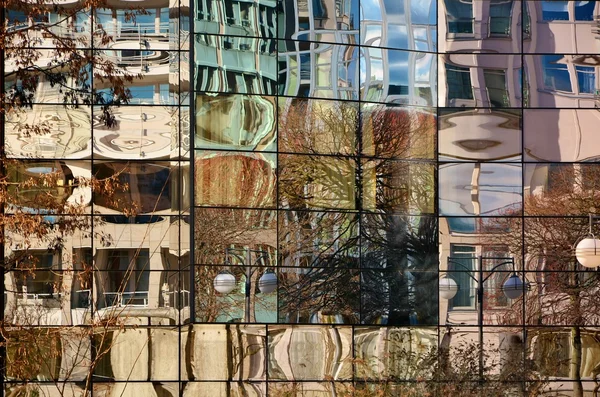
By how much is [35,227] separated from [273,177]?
9.70 m

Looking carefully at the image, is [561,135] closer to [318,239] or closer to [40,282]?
[318,239]

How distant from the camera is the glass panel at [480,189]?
2517cm

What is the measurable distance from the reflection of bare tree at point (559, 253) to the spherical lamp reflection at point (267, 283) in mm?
5472

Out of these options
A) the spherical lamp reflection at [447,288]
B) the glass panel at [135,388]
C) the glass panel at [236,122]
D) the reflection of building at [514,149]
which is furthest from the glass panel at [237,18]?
the glass panel at [135,388]

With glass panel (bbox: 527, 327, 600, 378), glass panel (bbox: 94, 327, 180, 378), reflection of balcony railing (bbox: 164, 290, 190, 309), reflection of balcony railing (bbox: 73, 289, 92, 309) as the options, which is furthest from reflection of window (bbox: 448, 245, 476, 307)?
reflection of balcony railing (bbox: 73, 289, 92, 309)

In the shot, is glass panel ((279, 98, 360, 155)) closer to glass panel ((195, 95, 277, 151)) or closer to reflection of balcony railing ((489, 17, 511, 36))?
glass panel ((195, 95, 277, 151))

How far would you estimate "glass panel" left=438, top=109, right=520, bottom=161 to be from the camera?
25.3 metres

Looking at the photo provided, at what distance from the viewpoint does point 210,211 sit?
905 inches

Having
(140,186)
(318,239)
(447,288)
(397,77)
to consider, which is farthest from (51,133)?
(447,288)

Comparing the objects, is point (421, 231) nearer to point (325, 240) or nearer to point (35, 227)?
point (325, 240)

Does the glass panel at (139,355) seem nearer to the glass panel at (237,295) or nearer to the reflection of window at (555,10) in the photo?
the glass panel at (237,295)

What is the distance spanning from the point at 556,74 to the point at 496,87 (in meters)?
1.46

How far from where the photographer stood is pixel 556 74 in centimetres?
2536

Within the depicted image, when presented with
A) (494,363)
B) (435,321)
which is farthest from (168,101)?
(494,363)
